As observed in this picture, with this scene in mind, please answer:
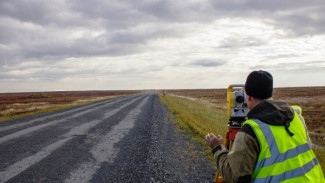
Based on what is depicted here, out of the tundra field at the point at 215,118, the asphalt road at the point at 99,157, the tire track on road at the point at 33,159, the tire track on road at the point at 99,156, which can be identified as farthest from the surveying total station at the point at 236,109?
the tire track on road at the point at 33,159

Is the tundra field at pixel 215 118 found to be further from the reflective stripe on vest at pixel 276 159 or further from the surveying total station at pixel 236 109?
the reflective stripe on vest at pixel 276 159

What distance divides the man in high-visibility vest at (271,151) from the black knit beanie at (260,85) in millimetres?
110

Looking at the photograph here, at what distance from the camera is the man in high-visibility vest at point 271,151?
1.70 meters

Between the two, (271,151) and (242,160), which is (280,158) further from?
(242,160)

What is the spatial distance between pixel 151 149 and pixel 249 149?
5.58m

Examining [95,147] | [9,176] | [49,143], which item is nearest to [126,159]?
[95,147]

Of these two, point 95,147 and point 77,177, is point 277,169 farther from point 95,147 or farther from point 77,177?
point 95,147

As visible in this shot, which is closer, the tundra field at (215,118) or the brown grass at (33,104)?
the tundra field at (215,118)

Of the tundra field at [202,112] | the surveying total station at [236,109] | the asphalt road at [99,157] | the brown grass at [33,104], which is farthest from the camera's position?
the brown grass at [33,104]

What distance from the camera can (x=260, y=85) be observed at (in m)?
1.98

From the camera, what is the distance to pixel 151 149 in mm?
7105

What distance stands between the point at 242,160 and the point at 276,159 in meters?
0.23

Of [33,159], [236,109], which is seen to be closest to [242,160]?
[236,109]

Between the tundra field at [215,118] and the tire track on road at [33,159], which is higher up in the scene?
the tire track on road at [33,159]
